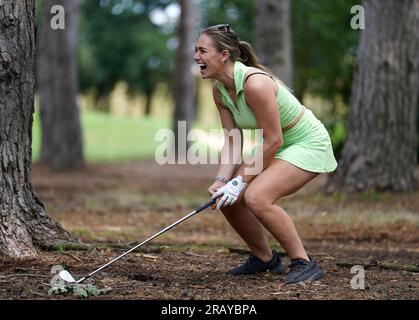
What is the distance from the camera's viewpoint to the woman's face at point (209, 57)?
4.89m

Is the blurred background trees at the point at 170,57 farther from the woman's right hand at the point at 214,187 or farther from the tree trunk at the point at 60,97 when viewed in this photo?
the woman's right hand at the point at 214,187

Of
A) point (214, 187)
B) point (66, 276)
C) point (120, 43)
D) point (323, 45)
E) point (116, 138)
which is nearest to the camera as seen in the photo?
point (66, 276)

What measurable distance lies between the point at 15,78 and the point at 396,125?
553 centimetres

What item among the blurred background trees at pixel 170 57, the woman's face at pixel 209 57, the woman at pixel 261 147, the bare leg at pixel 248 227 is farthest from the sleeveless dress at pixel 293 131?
the blurred background trees at pixel 170 57

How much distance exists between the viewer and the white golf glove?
15.6ft

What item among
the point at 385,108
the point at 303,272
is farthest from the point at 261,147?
the point at 385,108

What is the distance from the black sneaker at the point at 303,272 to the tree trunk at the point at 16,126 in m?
1.68

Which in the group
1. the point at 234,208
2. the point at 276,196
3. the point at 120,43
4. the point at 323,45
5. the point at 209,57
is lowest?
the point at 234,208

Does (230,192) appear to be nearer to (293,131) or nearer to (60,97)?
(293,131)

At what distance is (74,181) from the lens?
13234mm

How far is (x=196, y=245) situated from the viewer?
664cm

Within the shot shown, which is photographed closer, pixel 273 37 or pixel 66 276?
pixel 66 276

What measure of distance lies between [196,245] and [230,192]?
1.99m

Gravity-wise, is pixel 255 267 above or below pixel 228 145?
below
